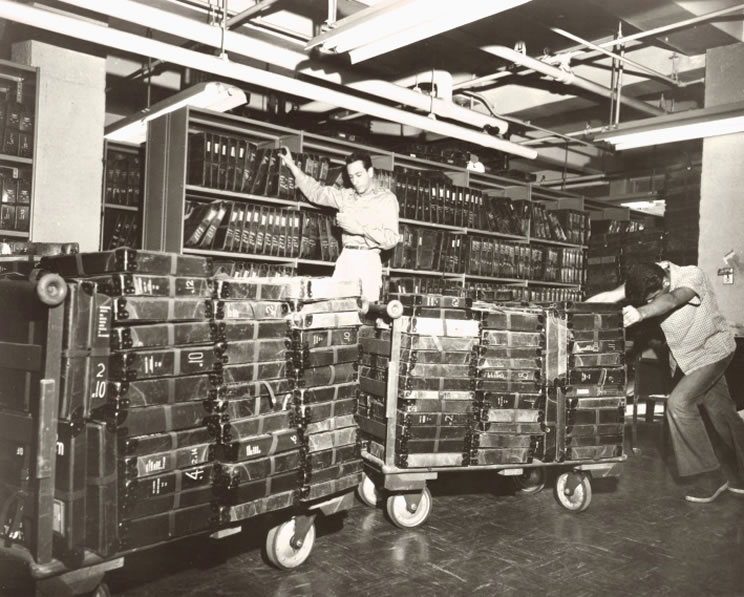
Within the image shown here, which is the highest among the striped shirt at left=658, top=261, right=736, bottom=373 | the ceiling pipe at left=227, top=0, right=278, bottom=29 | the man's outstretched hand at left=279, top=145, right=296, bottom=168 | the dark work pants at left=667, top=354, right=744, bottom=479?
the ceiling pipe at left=227, top=0, right=278, bottom=29

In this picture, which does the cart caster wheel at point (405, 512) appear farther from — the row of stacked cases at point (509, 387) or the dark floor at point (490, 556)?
the row of stacked cases at point (509, 387)

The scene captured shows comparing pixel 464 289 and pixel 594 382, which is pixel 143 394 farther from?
pixel 464 289

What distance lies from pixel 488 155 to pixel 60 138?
223 inches

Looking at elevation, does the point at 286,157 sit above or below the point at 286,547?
above

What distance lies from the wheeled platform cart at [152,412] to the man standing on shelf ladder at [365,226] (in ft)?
5.94

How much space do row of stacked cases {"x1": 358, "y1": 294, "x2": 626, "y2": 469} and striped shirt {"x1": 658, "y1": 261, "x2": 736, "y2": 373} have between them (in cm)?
70

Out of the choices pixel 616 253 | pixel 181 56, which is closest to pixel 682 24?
pixel 616 253

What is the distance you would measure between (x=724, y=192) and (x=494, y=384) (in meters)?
3.77

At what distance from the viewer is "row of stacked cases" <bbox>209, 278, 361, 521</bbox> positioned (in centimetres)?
237

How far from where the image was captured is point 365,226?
448cm

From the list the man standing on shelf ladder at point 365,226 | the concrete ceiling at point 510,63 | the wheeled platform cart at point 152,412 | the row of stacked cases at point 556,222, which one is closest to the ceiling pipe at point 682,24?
the concrete ceiling at point 510,63

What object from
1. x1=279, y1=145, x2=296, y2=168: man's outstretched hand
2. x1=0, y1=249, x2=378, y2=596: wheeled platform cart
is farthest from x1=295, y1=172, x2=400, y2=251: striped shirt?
x1=0, y1=249, x2=378, y2=596: wheeled platform cart

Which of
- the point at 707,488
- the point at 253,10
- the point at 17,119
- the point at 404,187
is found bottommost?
the point at 707,488

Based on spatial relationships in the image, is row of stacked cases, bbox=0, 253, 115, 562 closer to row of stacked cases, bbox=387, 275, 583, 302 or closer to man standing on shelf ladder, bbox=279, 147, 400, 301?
man standing on shelf ladder, bbox=279, 147, 400, 301
